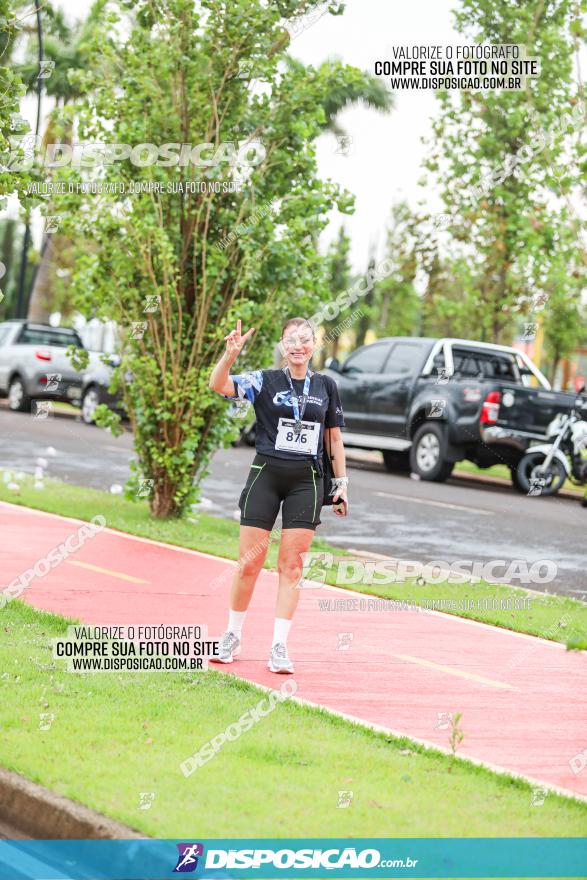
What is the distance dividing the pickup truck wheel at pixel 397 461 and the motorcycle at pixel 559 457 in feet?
10.1

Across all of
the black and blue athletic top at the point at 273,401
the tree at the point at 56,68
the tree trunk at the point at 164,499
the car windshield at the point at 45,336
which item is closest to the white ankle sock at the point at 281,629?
the black and blue athletic top at the point at 273,401

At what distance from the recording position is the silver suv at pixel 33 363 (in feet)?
91.9

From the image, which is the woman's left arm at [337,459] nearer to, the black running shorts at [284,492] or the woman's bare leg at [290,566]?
the black running shorts at [284,492]

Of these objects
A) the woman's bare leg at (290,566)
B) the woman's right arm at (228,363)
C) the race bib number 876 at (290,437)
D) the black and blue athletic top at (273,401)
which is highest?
the woman's right arm at (228,363)

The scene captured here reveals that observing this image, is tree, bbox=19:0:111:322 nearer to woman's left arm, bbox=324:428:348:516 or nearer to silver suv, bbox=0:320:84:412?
silver suv, bbox=0:320:84:412

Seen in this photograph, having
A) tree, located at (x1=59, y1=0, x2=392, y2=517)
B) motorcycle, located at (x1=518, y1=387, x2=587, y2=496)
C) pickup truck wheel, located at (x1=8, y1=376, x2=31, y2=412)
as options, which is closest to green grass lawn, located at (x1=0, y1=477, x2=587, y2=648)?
tree, located at (x1=59, y1=0, x2=392, y2=517)

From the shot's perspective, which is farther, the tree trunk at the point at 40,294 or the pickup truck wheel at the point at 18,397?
the tree trunk at the point at 40,294

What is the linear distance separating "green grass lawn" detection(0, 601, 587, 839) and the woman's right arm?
1503 millimetres

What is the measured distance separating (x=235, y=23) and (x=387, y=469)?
11.7m

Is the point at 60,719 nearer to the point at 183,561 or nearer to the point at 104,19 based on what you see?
the point at 183,561

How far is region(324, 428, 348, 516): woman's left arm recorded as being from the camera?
7.02 m

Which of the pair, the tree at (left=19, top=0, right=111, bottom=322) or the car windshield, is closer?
the car windshield

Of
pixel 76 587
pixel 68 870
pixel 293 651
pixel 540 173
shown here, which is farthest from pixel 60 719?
pixel 540 173

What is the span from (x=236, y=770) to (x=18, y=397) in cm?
2491
